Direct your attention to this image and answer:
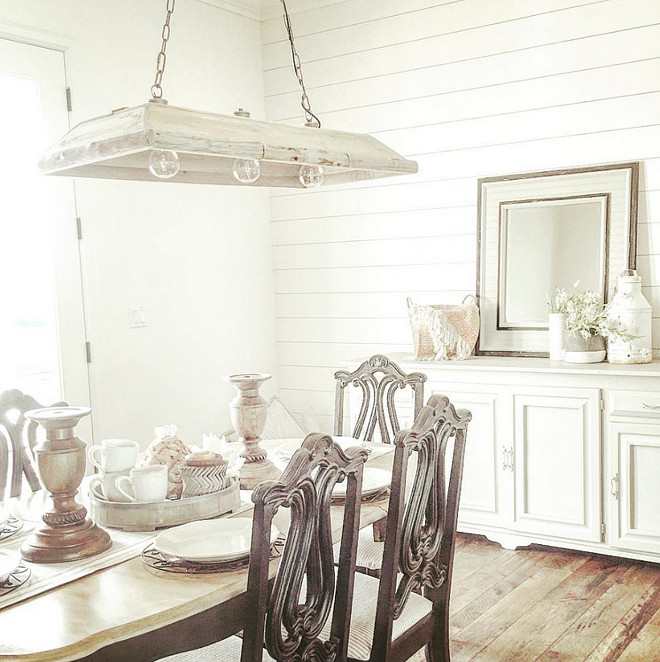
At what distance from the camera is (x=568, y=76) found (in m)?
3.95

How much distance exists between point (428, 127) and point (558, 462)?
6.23 feet

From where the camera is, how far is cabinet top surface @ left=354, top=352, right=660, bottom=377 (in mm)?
3492

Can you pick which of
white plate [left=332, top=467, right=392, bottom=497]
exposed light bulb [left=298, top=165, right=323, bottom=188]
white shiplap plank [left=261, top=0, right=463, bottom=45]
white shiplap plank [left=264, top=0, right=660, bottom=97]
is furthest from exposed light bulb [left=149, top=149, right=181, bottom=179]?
white shiplap plank [left=261, top=0, right=463, bottom=45]

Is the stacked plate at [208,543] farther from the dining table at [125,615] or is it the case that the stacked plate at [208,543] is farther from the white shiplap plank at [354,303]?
the white shiplap plank at [354,303]

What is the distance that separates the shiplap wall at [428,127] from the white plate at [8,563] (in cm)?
296

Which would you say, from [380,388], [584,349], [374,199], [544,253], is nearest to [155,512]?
[380,388]

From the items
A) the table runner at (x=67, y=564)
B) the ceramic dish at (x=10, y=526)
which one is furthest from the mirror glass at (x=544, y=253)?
the ceramic dish at (x=10, y=526)

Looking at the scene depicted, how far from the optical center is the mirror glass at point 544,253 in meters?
3.92

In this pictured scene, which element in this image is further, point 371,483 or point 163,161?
point 371,483

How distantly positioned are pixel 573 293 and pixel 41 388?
2547 mm

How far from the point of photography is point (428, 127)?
173 inches

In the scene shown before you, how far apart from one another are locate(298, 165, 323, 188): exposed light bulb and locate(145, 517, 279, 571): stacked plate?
3.54ft

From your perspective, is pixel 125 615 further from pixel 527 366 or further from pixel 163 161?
pixel 527 366

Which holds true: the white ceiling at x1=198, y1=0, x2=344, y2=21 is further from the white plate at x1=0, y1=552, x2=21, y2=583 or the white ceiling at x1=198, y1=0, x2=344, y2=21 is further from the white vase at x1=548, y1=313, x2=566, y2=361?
the white plate at x1=0, y1=552, x2=21, y2=583
